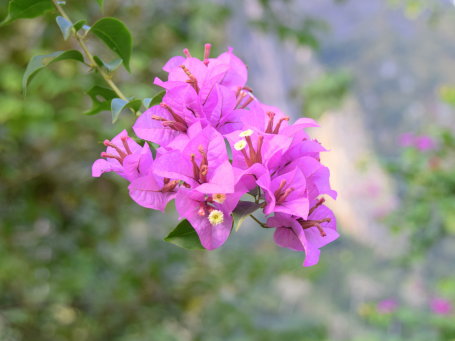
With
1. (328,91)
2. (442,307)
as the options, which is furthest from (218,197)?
(328,91)

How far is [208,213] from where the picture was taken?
1.06ft

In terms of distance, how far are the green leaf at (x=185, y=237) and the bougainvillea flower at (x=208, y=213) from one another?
0.01m

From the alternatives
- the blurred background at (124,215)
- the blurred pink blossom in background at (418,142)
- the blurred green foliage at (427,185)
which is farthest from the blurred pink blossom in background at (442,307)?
the blurred pink blossom in background at (418,142)

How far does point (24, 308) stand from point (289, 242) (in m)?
2.26

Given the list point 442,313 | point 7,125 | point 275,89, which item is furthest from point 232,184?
point 275,89

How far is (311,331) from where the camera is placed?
3.66 metres

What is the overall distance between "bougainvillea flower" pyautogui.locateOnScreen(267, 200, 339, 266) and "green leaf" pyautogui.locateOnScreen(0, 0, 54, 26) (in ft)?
1.08

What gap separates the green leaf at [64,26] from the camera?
0.43 metres

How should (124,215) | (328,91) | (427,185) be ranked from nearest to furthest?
(427,185) < (124,215) < (328,91)

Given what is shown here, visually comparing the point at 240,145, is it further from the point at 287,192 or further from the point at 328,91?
the point at 328,91

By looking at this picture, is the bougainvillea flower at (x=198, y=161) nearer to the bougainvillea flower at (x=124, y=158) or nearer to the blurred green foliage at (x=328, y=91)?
the bougainvillea flower at (x=124, y=158)

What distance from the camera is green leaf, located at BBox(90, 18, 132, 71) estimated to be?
45 cm

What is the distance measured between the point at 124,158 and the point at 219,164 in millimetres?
79

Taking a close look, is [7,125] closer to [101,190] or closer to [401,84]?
[101,190]
